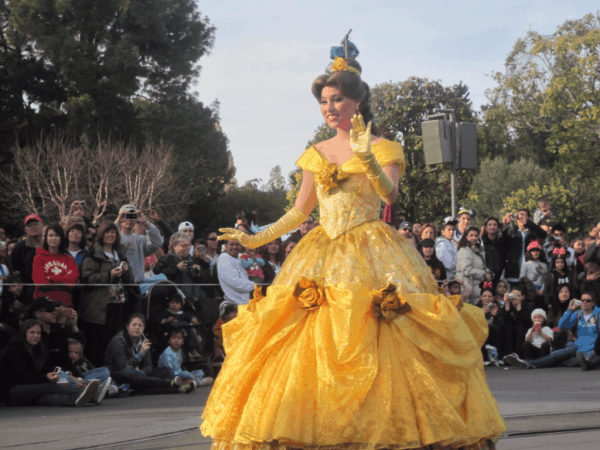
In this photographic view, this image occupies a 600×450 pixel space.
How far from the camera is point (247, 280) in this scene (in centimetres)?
756

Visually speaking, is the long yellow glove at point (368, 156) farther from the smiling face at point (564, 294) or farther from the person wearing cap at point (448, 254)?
the smiling face at point (564, 294)

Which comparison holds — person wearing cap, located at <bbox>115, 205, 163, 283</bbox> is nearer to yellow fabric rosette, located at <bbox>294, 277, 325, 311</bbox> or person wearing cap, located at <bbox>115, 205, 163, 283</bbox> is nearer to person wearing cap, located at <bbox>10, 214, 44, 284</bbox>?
person wearing cap, located at <bbox>10, 214, 44, 284</bbox>

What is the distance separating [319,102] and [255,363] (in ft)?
4.87

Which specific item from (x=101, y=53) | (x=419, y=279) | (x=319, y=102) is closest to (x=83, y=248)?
(x=319, y=102)

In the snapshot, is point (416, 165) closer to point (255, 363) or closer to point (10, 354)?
point (10, 354)

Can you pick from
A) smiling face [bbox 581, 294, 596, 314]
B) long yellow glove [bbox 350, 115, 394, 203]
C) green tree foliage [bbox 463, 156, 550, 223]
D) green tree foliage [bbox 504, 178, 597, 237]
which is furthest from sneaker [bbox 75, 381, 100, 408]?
green tree foliage [bbox 463, 156, 550, 223]

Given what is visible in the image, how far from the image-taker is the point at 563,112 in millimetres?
32750

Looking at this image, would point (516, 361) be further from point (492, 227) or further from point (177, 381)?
point (177, 381)

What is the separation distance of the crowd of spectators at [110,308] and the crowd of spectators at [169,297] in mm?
11

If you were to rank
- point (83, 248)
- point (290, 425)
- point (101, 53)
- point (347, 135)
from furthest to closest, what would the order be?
point (101, 53)
point (83, 248)
point (347, 135)
point (290, 425)

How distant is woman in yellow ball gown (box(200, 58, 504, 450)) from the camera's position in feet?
9.63

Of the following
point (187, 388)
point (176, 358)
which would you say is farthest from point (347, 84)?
point (176, 358)

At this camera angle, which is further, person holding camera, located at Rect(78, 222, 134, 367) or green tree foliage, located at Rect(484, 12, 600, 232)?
green tree foliage, located at Rect(484, 12, 600, 232)

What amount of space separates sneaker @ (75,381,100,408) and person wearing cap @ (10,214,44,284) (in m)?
1.75
